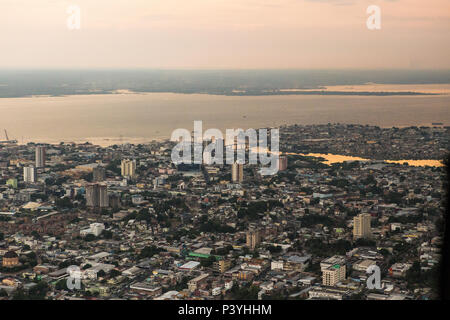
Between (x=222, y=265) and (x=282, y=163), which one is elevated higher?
(x=282, y=163)

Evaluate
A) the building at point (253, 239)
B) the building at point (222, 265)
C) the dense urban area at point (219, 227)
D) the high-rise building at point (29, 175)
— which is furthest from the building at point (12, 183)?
the building at point (222, 265)

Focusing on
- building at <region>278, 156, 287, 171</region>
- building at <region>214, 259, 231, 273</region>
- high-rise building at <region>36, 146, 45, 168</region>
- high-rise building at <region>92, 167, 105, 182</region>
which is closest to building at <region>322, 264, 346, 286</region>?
building at <region>214, 259, 231, 273</region>

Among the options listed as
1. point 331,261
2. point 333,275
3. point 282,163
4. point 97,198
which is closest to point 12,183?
point 97,198

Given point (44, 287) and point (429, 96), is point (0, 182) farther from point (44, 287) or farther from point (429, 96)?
point (429, 96)

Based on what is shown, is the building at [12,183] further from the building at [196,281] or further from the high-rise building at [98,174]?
the building at [196,281]

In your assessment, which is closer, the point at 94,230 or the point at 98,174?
the point at 94,230

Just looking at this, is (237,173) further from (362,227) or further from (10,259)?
(10,259)

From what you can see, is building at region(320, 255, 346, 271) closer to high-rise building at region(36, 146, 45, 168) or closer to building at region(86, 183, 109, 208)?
building at region(86, 183, 109, 208)
